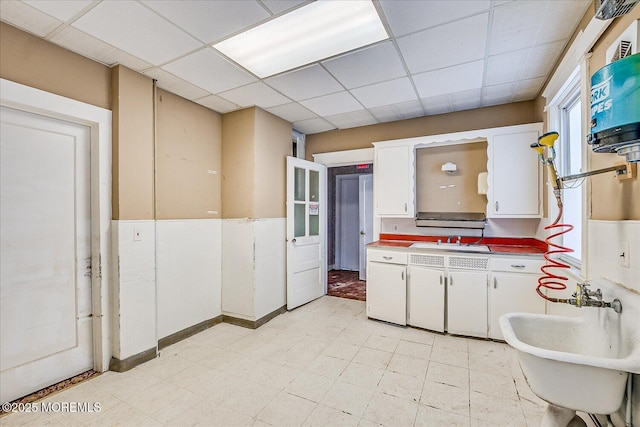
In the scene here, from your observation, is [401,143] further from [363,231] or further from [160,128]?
[160,128]

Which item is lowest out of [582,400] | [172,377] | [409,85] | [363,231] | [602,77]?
[172,377]

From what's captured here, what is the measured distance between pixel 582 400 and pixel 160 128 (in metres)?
3.64

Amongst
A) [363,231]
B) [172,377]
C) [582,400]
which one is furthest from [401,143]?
[172,377]

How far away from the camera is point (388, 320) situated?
3400 millimetres

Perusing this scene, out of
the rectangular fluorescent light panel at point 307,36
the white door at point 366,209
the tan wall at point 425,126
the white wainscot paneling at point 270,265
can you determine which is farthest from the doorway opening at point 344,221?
the rectangular fluorescent light panel at point 307,36

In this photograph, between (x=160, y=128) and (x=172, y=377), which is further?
(x=160, y=128)

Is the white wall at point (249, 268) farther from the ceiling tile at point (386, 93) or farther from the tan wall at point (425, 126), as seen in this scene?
the ceiling tile at point (386, 93)

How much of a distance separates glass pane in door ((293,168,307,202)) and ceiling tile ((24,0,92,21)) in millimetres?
2656

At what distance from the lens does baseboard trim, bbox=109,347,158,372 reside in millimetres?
2404

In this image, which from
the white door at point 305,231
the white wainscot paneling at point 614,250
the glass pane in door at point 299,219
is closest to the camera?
the white wainscot paneling at point 614,250

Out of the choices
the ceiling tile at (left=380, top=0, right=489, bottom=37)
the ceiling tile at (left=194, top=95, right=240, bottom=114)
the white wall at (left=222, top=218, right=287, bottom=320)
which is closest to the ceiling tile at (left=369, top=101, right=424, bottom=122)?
the ceiling tile at (left=380, top=0, right=489, bottom=37)

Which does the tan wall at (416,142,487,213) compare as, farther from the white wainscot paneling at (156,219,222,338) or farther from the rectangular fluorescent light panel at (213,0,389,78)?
the white wainscot paneling at (156,219,222,338)

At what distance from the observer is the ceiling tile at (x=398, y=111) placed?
3455 millimetres

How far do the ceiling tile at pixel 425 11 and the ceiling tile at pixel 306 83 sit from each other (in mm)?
812
